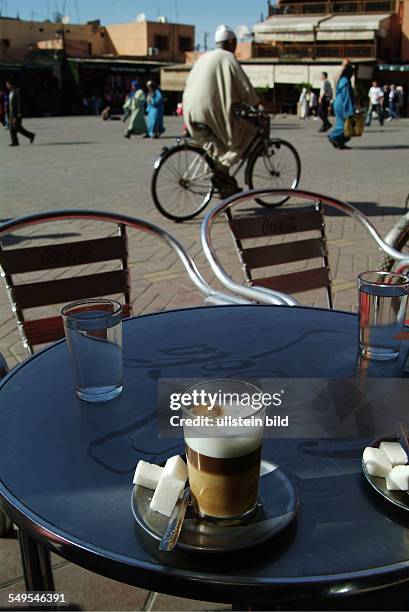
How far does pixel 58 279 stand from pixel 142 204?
16.6ft

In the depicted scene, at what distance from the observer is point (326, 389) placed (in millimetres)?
1277

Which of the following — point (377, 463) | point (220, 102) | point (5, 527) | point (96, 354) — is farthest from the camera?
point (220, 102)

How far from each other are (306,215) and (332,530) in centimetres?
202

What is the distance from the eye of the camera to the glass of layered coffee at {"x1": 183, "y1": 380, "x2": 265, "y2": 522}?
833 mm

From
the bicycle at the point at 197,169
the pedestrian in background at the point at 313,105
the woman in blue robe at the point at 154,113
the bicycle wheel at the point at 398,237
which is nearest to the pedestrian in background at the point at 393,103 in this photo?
the pedestrian in background at the point at 313,105

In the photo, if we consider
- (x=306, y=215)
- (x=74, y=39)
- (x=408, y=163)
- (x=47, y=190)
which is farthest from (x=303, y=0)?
(x=306, y=215)

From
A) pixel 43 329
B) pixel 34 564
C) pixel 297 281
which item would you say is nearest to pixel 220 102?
pixel 297 281

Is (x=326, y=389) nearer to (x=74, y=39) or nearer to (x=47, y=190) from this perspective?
(x=47, y=190)

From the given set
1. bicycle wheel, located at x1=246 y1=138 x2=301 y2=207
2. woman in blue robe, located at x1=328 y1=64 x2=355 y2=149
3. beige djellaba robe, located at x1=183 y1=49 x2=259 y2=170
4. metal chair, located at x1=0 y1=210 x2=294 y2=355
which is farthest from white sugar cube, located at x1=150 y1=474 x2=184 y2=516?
woman in blue robe, located at x1=328 y1=64 x2=355 y2=149

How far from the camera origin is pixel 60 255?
2.23m

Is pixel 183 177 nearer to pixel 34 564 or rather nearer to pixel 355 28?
pixel 34 564

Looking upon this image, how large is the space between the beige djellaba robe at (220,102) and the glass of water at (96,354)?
506cm

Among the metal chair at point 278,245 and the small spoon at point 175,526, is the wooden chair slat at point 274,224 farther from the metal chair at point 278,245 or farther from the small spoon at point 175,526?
the small spoon at point 175,526

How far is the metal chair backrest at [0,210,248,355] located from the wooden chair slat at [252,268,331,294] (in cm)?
35
